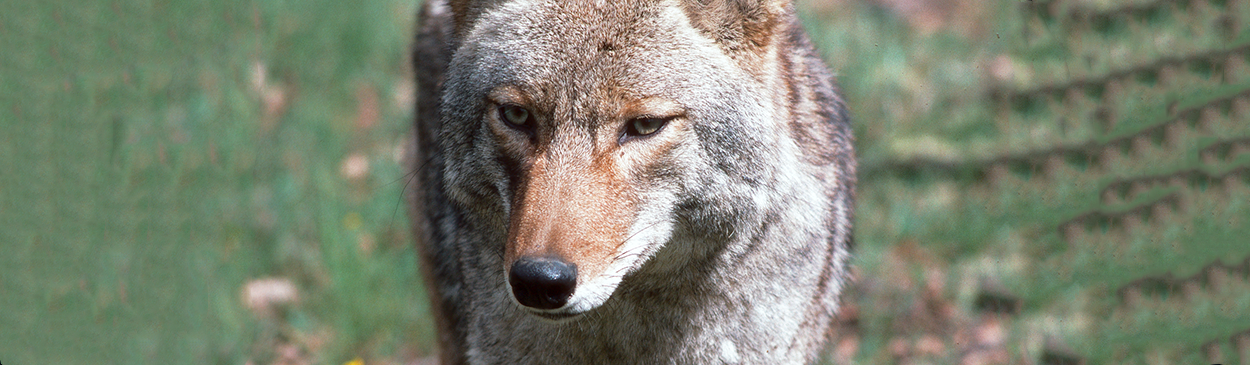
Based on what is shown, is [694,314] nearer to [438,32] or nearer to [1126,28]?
[438,32]

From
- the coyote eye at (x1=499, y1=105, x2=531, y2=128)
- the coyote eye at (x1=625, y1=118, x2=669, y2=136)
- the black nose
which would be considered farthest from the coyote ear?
the black nose

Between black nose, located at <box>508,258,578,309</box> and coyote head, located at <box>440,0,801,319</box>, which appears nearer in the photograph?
black nose, located at <box>508,258,578,309</box>

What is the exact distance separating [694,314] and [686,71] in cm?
87

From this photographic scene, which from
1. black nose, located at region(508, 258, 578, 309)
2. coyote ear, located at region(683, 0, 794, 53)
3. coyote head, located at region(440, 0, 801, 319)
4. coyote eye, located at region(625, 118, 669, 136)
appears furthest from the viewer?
coyote ear, located at region(683, 0, 794, 53)

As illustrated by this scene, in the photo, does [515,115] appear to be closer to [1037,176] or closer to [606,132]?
[606,132]

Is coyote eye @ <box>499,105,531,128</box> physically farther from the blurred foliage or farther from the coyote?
the blurred foliage

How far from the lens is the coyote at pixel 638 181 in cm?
296

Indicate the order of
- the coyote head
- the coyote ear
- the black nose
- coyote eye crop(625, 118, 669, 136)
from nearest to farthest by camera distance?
the black nose < the coyote head < coyote eye crop(625, 118, 669, 136) < the coyote ear

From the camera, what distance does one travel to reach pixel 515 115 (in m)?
3.12

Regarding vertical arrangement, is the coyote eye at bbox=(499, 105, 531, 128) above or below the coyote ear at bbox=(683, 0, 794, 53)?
below

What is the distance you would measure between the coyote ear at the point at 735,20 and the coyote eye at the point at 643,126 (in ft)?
1.29

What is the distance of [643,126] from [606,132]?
114 mm

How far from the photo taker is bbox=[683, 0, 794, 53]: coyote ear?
327cm

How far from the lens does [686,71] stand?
3.15 m
